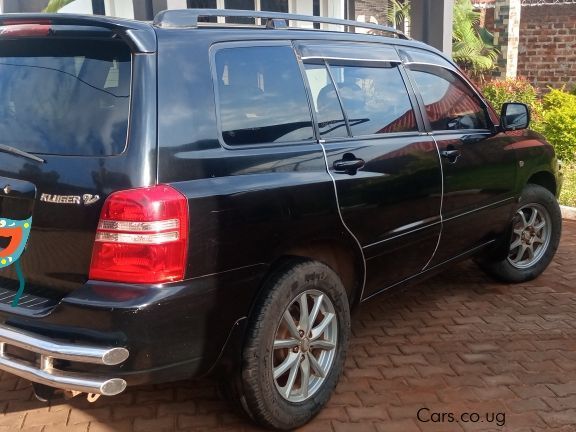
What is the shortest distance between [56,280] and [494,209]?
3034mm

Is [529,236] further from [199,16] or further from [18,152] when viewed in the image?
[18,152]

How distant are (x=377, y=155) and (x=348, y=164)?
0.29m

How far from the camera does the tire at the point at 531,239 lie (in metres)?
4.89

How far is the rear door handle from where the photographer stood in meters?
3.15

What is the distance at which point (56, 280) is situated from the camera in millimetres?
2555

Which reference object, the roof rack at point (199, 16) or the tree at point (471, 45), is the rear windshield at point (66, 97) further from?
the tree at point (471, 45)

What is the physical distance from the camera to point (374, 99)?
3.59 meters

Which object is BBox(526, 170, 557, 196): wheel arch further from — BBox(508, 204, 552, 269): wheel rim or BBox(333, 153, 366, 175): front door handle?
BBox(333, 153, 366, 175): front door handle

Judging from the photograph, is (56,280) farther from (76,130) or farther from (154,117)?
(154,117)

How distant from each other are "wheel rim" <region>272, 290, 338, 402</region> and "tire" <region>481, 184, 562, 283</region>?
2212 mm

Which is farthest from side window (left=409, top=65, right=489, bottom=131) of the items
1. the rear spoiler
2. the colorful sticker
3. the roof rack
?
the colorful sticker

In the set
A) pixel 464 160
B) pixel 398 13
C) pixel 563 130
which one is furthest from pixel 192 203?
pixel 398 13

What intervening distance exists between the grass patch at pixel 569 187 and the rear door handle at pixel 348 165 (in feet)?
16.8

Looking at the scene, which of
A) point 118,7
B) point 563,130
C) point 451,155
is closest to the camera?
point 451,155
